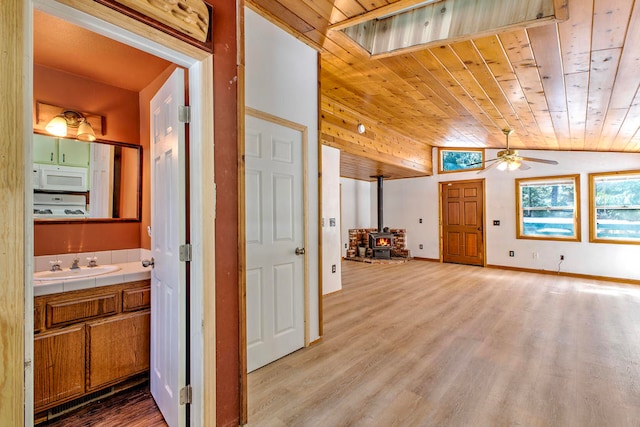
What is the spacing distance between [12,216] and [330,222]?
3855 mm

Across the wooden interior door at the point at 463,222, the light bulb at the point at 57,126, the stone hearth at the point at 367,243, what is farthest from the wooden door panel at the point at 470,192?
the light bulb at the point at 57,126

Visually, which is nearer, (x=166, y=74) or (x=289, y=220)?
(x=166, y=74)

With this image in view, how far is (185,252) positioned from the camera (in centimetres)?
157

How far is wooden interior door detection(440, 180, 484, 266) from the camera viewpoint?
6.94 m

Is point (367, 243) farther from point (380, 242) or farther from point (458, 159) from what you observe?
point (458, 159)

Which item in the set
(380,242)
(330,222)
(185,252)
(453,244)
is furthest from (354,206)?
(185,252)

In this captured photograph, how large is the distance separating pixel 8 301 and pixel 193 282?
0.69 metres

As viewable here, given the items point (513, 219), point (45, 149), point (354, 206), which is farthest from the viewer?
point (354, 206)

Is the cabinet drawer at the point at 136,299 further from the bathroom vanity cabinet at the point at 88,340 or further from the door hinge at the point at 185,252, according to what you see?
the door hinge at the point at 185,252

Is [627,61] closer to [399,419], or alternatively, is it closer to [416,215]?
[399,419]

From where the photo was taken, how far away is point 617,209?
5.36 meters

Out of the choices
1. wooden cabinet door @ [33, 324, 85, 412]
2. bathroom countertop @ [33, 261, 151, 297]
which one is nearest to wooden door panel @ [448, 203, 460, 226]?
bathroom countertop @ [33, 261, 151, 297]

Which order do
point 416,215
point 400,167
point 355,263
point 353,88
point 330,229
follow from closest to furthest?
point 353,88
point 330,229
point 400,167
point 355,263
point 416,215

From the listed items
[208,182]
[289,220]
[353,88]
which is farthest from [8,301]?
[353,88]
